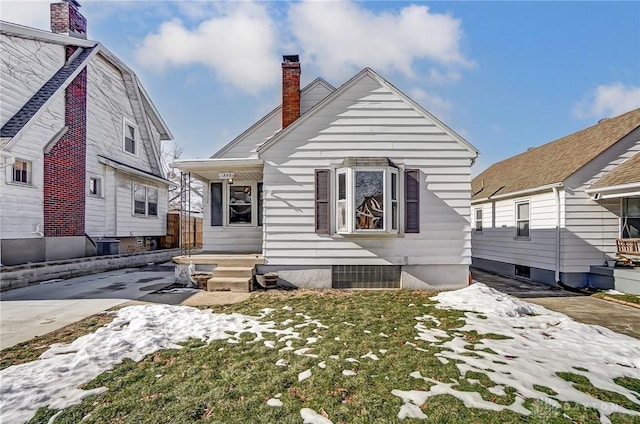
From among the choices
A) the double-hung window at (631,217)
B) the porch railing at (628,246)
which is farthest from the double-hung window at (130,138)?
the double-hung window at (631,217)

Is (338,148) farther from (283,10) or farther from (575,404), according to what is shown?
(575,404)

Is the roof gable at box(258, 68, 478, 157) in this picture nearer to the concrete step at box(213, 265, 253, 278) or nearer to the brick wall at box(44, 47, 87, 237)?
the concrete step at box(213, 265, 253, 278)

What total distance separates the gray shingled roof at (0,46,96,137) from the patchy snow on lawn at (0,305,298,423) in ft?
24.3

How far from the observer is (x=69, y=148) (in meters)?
10.6

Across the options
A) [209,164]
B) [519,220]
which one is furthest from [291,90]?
[519,220]

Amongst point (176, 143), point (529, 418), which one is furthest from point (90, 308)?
point (176, 143)

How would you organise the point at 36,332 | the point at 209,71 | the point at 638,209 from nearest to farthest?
the point at 36,332
the point at 638,209
the point at 209,71

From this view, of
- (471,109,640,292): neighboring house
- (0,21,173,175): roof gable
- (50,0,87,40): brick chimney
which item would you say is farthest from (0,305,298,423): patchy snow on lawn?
(50,0,87,40): brick chimney

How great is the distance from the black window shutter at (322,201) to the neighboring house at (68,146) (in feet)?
27.4

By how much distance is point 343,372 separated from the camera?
3330 mm

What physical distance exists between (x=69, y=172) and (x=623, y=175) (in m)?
17.1

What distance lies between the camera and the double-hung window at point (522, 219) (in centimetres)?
1039

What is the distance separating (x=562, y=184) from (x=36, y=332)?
12.2 meters

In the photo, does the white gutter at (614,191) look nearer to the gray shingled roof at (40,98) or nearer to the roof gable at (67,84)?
the roof gable at (67,84)
